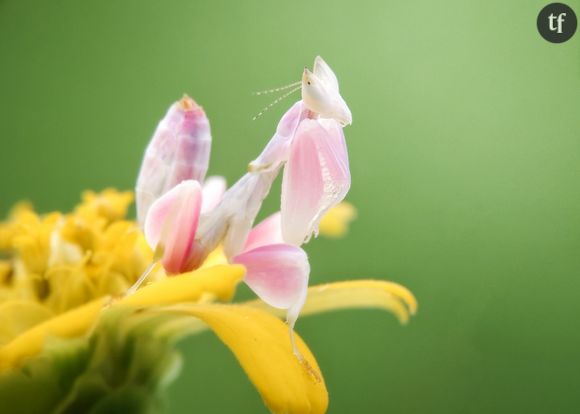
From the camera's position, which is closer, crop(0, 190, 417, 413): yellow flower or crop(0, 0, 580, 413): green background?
crop(0, 190, 417, 413): yellow flower

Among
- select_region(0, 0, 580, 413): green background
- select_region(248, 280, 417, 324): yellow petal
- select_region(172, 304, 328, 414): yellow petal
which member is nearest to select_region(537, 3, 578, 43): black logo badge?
select_region(0, 0, 580, 413): green background

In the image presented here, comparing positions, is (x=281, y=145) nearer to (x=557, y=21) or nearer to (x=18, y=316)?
(x=18, y=316)

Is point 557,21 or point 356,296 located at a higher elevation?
point 557,21

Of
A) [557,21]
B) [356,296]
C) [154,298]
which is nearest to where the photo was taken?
[154,298]

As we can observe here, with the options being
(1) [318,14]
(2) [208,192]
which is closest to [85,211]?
(2) [208,192]

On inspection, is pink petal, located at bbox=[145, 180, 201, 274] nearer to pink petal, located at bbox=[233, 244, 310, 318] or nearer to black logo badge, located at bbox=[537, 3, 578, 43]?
pink petal, located at bbox=[233, 244, 310, 318]

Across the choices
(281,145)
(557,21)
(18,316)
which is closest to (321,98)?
(281,145)
